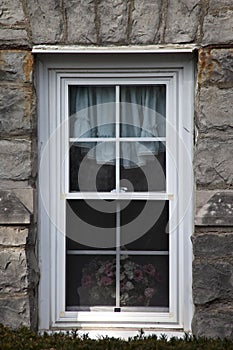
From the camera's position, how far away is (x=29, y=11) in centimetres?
487

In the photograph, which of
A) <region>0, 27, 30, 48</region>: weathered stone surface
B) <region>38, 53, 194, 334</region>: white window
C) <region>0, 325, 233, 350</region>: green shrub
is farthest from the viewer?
<region>38, 53, 194, 334</region>: white window

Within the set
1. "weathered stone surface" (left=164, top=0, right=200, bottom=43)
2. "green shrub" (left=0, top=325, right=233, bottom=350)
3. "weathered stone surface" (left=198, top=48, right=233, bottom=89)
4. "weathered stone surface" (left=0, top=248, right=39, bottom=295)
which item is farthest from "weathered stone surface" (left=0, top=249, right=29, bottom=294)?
"weathered stone surface" (left=164, top=0, right=200, bottom=43)

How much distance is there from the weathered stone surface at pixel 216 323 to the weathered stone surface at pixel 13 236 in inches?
55.2

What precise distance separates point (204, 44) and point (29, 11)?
1.32 meters

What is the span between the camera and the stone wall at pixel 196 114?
4.77 metres

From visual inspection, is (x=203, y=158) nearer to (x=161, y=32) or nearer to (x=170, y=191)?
(x=170, y=191)

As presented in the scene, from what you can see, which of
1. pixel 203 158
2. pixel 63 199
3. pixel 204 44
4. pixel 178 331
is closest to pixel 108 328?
pixel 178 331

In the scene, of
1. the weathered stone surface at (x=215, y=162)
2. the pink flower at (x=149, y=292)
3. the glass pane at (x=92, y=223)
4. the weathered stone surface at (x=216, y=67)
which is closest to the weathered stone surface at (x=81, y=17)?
the weathered stone surface at (x=216, y=67)

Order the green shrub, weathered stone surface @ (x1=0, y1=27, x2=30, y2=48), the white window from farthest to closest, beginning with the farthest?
the white window
weathered stone surface @ (x1=0, y1=27, x2=30, y2=48)
the green shrub

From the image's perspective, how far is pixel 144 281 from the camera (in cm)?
511

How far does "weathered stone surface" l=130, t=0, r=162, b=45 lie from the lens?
4828 mm

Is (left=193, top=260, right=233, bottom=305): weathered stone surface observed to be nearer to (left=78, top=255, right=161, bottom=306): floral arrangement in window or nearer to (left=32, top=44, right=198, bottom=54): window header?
(left=78, top=255, right=161, bottom=306): floral arrangement in window

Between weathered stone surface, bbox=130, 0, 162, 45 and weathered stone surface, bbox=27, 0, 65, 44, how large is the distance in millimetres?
536

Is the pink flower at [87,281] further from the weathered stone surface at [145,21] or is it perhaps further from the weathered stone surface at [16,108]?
the weathered stone surface at [145,21]
